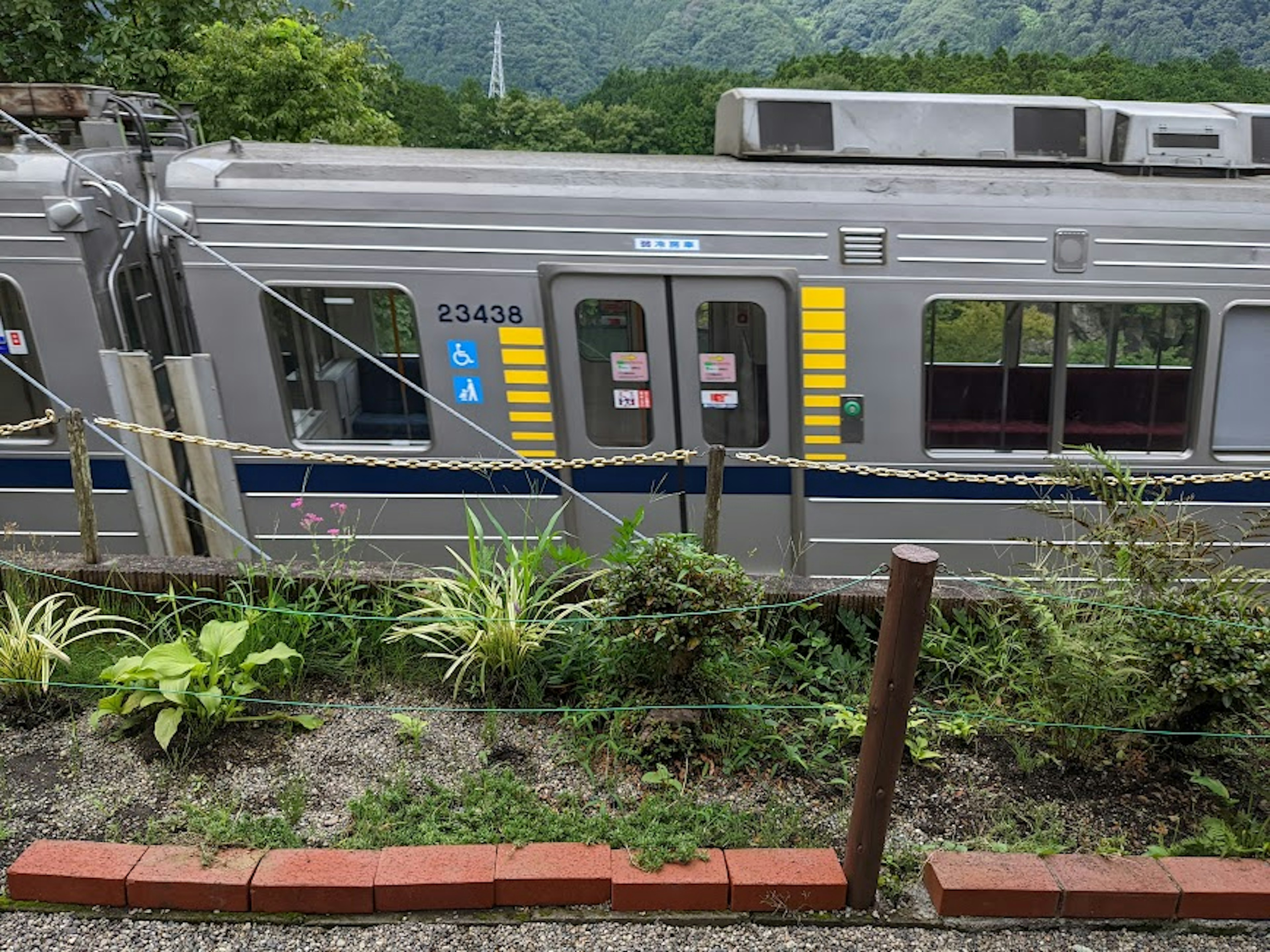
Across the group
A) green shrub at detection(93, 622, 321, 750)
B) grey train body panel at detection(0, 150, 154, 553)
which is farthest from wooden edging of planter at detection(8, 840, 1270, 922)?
grey train body panel at detection(0, 150, 154, 553)

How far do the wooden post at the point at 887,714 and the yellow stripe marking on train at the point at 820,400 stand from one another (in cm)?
305

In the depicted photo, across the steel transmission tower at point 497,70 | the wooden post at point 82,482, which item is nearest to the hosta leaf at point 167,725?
the wooden post at point 82,482

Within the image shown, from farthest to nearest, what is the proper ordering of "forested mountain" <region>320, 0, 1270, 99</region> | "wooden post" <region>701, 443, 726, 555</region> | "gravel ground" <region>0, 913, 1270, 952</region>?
1. "forested mountain" <region>320, 0, 1270, 99</region>
2. "wooden post" <region>701, 443, 726, 555</region>
3. "gravel ground" <region>0, 913, 1270, 952</region>

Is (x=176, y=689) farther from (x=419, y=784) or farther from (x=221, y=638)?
(x=419, y=784)

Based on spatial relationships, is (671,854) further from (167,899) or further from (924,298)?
(924,298)

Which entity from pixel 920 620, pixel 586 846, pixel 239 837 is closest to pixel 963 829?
pixel 920 620

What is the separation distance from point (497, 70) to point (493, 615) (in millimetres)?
71188

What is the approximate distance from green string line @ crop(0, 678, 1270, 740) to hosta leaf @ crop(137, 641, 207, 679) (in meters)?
0.06

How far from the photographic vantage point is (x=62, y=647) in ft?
14.2

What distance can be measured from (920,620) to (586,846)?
1352 millimetres

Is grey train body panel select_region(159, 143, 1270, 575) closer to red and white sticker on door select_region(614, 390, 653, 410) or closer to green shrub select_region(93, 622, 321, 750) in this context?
red and white sticker on door select_region(614, 390, 653, 410)

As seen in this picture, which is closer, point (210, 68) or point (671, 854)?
point (671, 854)

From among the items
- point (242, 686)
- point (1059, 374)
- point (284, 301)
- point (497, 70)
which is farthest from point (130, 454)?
point (497, 70)

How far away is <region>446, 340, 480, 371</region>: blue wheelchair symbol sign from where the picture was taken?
5961 mm
